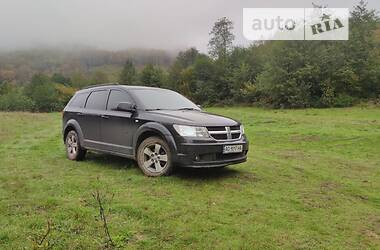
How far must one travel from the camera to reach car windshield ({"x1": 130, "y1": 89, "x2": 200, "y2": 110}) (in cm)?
771

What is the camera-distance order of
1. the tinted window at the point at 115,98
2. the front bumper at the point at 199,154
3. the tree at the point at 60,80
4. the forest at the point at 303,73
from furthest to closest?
the tree at the point at 60,80 < the forest at the point at 303,73 < the tinted window at the point at 115,98 < the front bumper at the point at 199,154

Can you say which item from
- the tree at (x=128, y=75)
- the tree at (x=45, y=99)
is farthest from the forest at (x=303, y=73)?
the tree at (x=45, y=99)

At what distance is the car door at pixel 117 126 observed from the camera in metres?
7.57

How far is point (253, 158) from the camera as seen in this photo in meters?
9.62

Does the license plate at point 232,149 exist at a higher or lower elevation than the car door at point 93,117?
lower

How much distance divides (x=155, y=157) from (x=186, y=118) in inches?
36.8

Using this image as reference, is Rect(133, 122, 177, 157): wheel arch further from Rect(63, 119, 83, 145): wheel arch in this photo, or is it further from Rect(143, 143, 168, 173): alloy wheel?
Rect(63, 119, 83, 145): wheel arch

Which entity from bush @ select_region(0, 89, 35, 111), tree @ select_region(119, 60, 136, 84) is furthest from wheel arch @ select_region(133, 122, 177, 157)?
tree @ select_region(119, 60, 136, 84)

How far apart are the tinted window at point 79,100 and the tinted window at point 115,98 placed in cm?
114

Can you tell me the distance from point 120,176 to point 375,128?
13.4m

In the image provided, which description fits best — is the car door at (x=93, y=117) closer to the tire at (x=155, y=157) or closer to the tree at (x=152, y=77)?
the tire at (x=155, y=157)

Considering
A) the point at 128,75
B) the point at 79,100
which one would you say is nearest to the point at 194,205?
the point at 79,100

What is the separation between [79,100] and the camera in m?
9.34

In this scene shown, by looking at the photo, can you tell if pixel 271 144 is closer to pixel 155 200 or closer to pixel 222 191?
pixel 222 191
